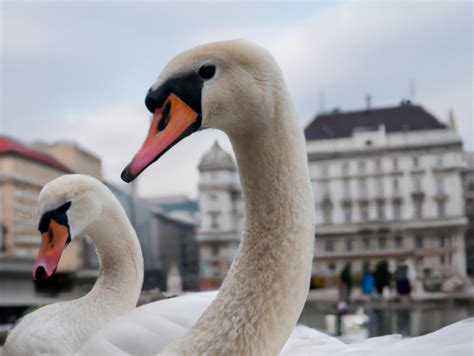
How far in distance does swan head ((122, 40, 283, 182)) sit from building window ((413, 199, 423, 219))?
25.2ft

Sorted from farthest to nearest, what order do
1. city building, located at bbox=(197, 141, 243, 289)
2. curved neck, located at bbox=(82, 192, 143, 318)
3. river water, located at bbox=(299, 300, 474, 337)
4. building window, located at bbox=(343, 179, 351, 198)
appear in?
building window, located at bbox=(343, 179, 351, 198) → city building, located at bbox=(197, 141, 243, 289) → river water, located at bbox=(299, 300, 474, 337) → curved neck, located at bbox=(82, 192, 143, 318)

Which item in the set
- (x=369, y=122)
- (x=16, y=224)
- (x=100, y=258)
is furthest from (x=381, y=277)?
(x=100, y=258)

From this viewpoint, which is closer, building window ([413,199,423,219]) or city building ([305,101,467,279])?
city building ([305,101,467,279])

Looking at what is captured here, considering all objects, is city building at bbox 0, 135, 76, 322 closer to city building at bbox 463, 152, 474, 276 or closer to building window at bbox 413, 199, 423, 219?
building window at bbox 413, 199, 423, 219

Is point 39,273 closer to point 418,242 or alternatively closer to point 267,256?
point 267,256

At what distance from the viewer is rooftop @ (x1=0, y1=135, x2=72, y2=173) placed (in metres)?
1.71

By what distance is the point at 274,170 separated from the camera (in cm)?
37

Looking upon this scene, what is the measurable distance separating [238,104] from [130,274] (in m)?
0.48

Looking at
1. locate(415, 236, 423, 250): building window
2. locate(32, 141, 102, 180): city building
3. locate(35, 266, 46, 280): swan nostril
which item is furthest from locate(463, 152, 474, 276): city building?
locate(35, 266, 46, 280): swan nostril

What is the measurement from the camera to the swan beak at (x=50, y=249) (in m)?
0.62

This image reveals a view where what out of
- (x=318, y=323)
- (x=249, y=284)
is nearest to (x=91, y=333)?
(x=249, y=284)

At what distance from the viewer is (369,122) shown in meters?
7.02

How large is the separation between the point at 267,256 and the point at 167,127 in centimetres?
10

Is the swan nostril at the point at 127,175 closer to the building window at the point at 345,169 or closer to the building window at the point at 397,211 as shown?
the building window at the point at 345,169
